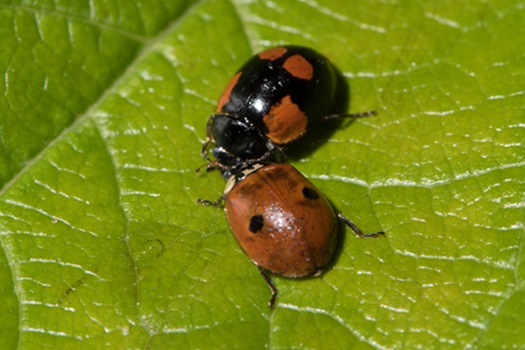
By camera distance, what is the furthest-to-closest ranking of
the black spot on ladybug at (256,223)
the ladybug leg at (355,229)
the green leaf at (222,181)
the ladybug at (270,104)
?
1. the ladybug at (270,104)
2. the ladybug leg at (355,229)
3. the black spot on ladybug at (256,223)
4. the green leaf at (222,181)

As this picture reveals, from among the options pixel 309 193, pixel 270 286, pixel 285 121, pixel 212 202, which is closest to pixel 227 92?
pixel 285 121

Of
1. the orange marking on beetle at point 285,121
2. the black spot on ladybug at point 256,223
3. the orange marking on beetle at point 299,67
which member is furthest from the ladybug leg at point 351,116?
Result: the black spot on ladybug at point 256,223

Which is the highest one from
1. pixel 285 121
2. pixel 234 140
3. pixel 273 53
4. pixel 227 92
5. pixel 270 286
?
pixel 273 53

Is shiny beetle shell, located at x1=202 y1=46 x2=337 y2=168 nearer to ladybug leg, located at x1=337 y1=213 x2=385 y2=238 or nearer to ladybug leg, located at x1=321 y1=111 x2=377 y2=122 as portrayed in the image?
ladybug leg, located at x1=321 y1=111 x2=377 y2=122

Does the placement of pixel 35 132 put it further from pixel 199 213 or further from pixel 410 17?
pixel 410 17

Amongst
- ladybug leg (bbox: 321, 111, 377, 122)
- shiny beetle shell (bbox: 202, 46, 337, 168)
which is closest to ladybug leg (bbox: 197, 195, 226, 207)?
shiny beetle shell (bbox: 202, 46, 337, 168)

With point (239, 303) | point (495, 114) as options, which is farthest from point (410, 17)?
point (239, 303)

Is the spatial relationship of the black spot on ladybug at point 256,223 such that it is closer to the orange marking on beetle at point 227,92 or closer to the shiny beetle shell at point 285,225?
the shiny beetle shell at point 285,225

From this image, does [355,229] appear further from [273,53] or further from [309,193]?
[273,53]
